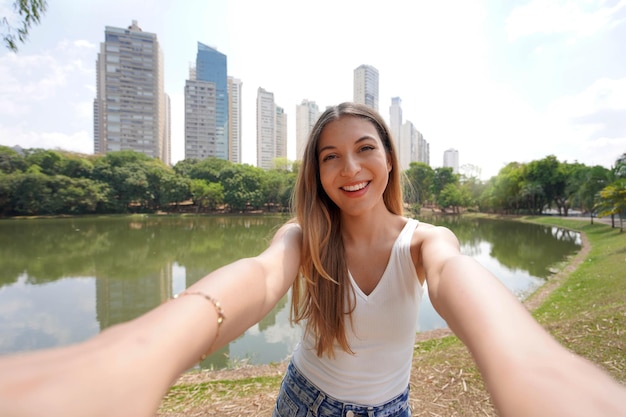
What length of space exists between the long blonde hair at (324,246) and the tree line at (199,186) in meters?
29.1

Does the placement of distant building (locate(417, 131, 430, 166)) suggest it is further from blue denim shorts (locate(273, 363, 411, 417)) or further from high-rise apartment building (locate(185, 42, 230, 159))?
blue denim shorts (locate(273, 363, 411, 417))

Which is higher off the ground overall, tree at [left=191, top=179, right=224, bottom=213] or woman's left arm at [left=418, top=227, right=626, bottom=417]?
tree at [left=191, top=179, right=224, bottom=213]

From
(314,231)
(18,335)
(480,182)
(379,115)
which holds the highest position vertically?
(480,182)

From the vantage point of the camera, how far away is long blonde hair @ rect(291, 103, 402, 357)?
136cm

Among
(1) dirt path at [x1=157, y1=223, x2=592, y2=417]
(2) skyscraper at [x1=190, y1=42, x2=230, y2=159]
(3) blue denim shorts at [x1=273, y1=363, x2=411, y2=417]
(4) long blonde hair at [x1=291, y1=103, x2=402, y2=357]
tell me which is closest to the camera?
(3) blue denim shorts at [x1=273, y1=363, x2=411, y2=417]

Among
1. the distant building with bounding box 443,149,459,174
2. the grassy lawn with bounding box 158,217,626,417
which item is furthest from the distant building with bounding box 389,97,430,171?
the grassy lawn with bounding box 158,217,626,417

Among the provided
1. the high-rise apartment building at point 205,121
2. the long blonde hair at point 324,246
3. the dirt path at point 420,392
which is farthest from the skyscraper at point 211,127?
the long blonde hair at point 324,246

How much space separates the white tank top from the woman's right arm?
1.81ft

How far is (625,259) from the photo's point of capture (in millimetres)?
9820

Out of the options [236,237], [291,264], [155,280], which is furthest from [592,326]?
[236,237]

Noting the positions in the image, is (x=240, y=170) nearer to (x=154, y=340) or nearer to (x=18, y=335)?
(x=18, y=335)

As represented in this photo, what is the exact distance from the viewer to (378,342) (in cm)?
132

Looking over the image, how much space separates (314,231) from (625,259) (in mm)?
12997

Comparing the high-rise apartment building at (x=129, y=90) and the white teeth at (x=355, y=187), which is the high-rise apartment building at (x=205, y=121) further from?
the white teeth at (x=355, y=187)
